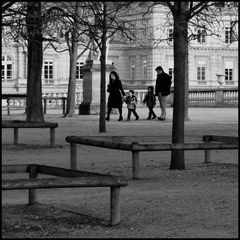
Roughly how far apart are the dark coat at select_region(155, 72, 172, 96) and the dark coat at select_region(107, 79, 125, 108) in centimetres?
145

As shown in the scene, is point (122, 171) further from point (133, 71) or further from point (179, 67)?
point (133, 71)

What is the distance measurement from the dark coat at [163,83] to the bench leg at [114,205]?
20.6m

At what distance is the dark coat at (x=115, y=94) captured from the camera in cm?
2969

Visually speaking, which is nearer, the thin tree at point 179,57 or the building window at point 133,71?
the thin tree at point 179,57

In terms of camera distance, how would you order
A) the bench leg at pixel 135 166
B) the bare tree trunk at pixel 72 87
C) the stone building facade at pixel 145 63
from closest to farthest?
the bench leg at pixel 135 166, the bare tree trunk at pixel 72 87, the stone building facade at pixel 145 63

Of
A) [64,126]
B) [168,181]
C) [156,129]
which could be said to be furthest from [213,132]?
[168,181]

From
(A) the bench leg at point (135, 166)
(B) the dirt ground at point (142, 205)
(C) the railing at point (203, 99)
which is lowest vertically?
(B) the dirt ground at point (142, 205)

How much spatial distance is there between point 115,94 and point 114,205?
2216 cm

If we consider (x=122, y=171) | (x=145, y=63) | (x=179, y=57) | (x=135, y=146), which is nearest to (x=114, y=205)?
(x=135, y=146)

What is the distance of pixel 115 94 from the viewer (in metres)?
29.9

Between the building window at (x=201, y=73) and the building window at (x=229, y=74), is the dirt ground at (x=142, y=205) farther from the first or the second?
the building window at (x=201, y=73)

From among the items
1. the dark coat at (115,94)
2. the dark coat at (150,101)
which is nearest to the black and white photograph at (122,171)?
the dark coat at (115,94)

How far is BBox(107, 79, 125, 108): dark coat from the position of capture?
2969cm

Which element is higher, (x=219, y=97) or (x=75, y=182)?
(x=219, y=97)
